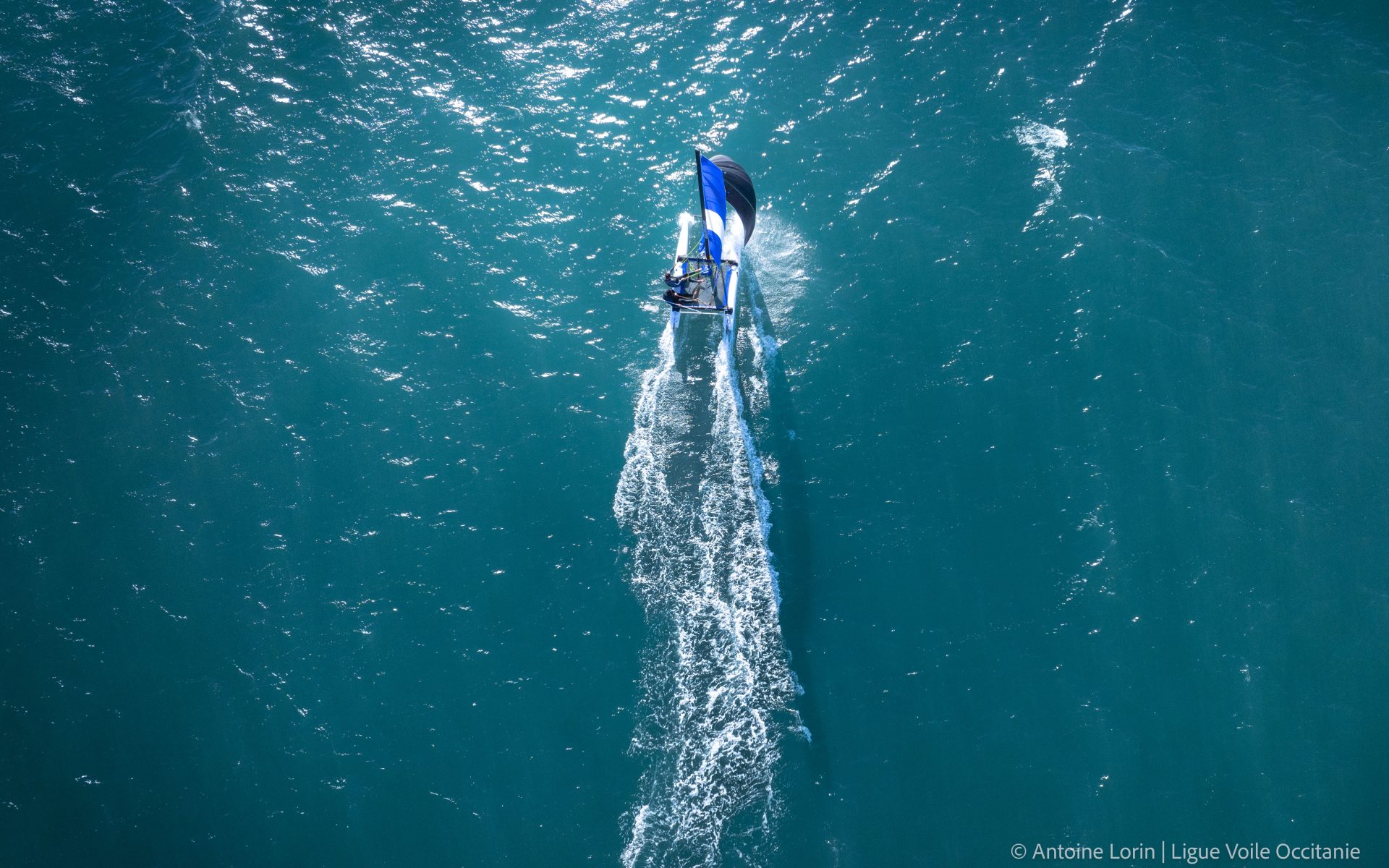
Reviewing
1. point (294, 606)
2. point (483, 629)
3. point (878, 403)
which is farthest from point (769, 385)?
point (294, 606)

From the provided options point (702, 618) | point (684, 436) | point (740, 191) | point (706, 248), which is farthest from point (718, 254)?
point (702, 618)

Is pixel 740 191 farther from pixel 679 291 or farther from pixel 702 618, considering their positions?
pixel 702 618

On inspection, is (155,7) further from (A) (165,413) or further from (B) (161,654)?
(B) (161,654)

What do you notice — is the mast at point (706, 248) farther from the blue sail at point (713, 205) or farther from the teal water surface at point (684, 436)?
the teal water surface at point (684, 436)

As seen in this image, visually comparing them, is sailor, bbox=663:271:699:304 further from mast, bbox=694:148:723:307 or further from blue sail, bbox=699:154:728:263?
blue sail, bbox=699:154:728:263

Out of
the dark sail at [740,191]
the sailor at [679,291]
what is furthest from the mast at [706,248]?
the dark sail at [740,191]
